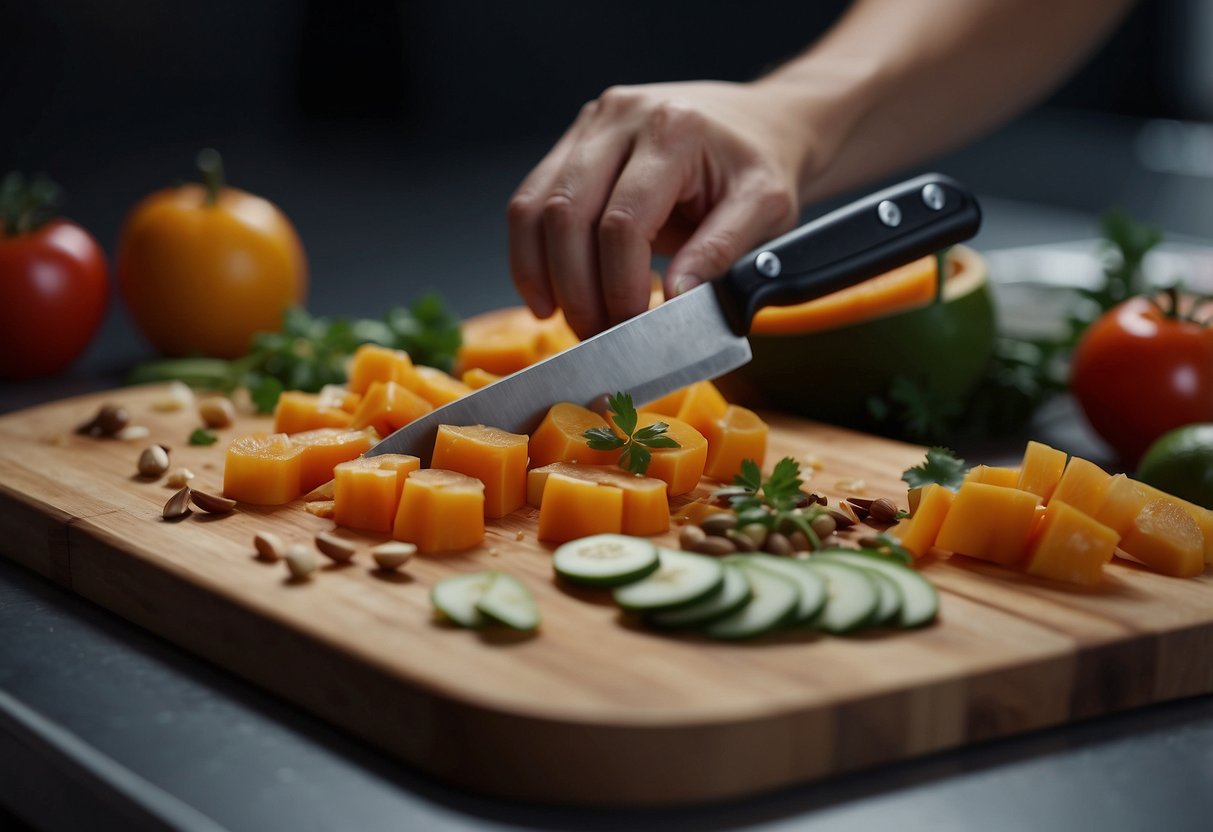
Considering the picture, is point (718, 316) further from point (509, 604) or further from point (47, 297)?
point (47, 297)

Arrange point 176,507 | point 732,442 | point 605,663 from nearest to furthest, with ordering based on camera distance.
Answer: point 605,663 → point 176,507 → point 732,442

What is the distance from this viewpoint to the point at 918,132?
2848 mm

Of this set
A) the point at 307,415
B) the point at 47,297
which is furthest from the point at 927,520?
the point at 47,297

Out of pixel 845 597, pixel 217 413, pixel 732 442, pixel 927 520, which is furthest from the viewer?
pixel 217 413

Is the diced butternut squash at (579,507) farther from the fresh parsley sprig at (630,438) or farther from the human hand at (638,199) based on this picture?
the human hand at (638,199)

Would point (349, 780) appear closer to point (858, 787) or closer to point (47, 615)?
point (858, 787)

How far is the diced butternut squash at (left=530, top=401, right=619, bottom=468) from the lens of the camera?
1904 millimetres

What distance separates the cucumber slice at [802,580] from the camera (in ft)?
4.73

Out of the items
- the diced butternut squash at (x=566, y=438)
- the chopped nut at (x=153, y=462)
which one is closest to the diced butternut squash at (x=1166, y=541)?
the diced butternut squash at (x=566, y=438)

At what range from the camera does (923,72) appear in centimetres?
276

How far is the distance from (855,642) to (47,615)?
964 millimetres

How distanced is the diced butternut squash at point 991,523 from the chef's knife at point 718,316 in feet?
1.49

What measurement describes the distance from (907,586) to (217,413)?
4.06 feet

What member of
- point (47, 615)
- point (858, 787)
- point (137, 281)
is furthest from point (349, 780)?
point (137, 281)
